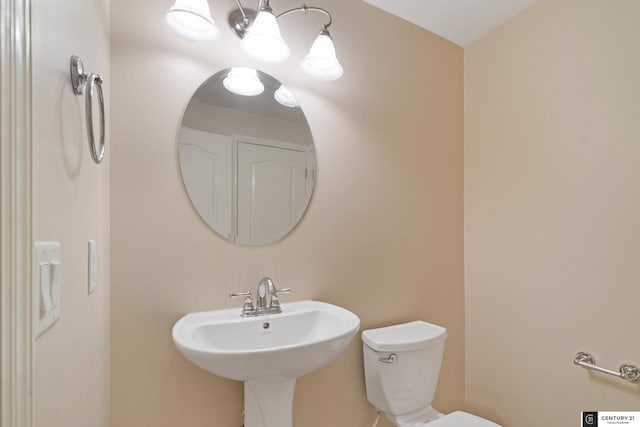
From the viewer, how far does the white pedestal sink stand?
2.96ft

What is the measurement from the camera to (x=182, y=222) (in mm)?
1214

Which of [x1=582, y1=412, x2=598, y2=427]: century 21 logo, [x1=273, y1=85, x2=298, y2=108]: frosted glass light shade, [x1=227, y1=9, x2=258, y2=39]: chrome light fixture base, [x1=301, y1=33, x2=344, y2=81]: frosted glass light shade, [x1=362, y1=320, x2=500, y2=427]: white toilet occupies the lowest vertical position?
[x1=582, y1=412, x2=598, y2=427]: century 21 logo

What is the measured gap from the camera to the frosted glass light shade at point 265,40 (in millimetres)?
1217

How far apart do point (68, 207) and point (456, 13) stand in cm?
197

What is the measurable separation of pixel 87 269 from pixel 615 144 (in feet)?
6.43

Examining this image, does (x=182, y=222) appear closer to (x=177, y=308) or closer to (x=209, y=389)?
(x=177, y=308)

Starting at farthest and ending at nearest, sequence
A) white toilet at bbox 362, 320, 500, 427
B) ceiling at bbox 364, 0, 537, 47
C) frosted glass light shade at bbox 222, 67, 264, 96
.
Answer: ceiling at bbox 364, 0, 537, 47
white toilet at bbox 362, 320, 500, 427
frosted glass light shade at bbox 222, 67, 264, 96

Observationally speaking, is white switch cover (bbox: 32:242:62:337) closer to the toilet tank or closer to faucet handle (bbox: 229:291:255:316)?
faucet handle (bbox: 229:291:255:316)

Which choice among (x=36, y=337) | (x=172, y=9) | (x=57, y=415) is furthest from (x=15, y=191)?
(x=172, y=9)

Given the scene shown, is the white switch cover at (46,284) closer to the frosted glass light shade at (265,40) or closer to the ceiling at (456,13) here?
the frosted glass light shade at (265,40)

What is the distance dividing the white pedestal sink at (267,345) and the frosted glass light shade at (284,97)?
34.0 inches

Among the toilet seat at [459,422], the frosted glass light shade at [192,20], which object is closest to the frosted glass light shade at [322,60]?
the frosted glass light shade at [192,20]

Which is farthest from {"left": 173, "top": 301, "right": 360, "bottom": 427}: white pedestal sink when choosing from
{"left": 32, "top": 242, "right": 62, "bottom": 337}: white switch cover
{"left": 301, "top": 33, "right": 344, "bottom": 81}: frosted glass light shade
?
{"left": 301, "top": 33, "right": 344, "bottom": 81}: frosted glass light shade

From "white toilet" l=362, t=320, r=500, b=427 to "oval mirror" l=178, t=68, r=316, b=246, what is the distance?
0.68 m
